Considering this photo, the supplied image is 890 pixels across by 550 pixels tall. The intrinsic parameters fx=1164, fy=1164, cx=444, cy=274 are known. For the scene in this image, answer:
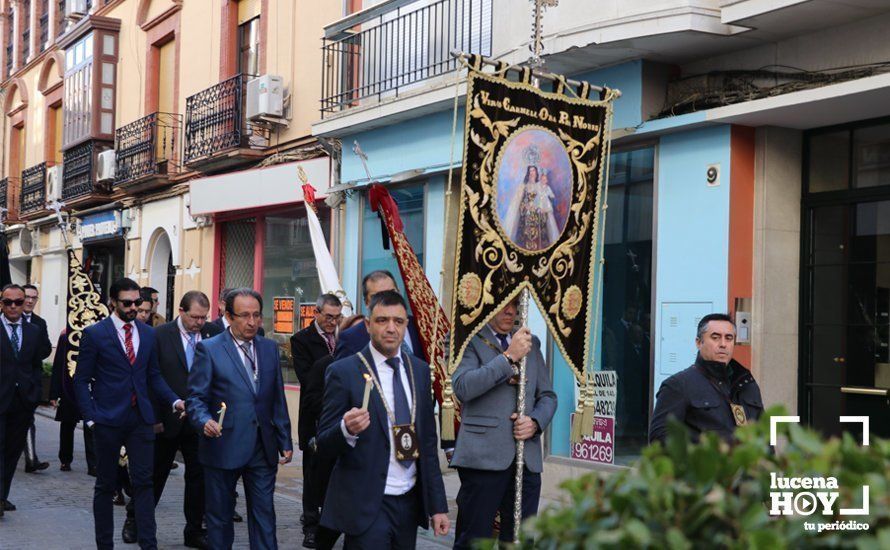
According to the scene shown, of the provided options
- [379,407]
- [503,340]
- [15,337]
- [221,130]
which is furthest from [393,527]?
[221,130]

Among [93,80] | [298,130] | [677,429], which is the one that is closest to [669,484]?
[677,429]

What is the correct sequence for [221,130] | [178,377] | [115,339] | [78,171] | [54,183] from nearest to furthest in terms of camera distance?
[115,339] < [178,377] < [221,130] < [78,171] < [54,183]

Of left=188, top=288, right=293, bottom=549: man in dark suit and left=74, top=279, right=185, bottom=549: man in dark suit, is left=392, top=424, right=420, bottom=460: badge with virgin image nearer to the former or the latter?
left=188, top=288, right=293, bottom=549: man in dark suit

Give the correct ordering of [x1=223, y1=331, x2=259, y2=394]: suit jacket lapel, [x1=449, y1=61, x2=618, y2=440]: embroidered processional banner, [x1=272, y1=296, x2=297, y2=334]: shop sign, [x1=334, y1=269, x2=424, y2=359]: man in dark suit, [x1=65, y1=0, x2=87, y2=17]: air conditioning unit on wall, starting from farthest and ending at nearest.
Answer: [x1=65, y1=0, x2=87, y2=17]: air conditioning unit on wall, [x1=272, y1=296, x2=297, y2=334]: shop sign, [x1=334, y1=269, x2=424, y2=359]: man in dark suit, [x1=223, y1=331, x2=259, y2=394]: suit jacket lapel, [x1=449, y1=61, x2=618, y2=440]: embroidered processional banner

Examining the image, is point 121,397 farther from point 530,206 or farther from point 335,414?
point 530,206

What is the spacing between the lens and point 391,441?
226 inches

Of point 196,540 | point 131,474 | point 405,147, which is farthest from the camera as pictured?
point 405,147

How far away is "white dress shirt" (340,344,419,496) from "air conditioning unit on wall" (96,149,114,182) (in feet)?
64.9

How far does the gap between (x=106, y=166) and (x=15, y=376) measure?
14441 millimetres

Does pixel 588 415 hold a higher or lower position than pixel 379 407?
lower

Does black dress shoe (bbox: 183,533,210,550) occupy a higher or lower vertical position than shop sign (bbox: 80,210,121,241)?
lower

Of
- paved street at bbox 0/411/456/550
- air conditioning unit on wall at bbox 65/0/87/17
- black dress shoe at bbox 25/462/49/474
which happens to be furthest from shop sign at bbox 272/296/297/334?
air conditioning unit on wall at bbox 65/0/87/17

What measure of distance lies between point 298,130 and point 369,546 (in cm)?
1227

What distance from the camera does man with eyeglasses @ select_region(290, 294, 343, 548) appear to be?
29.8ft
